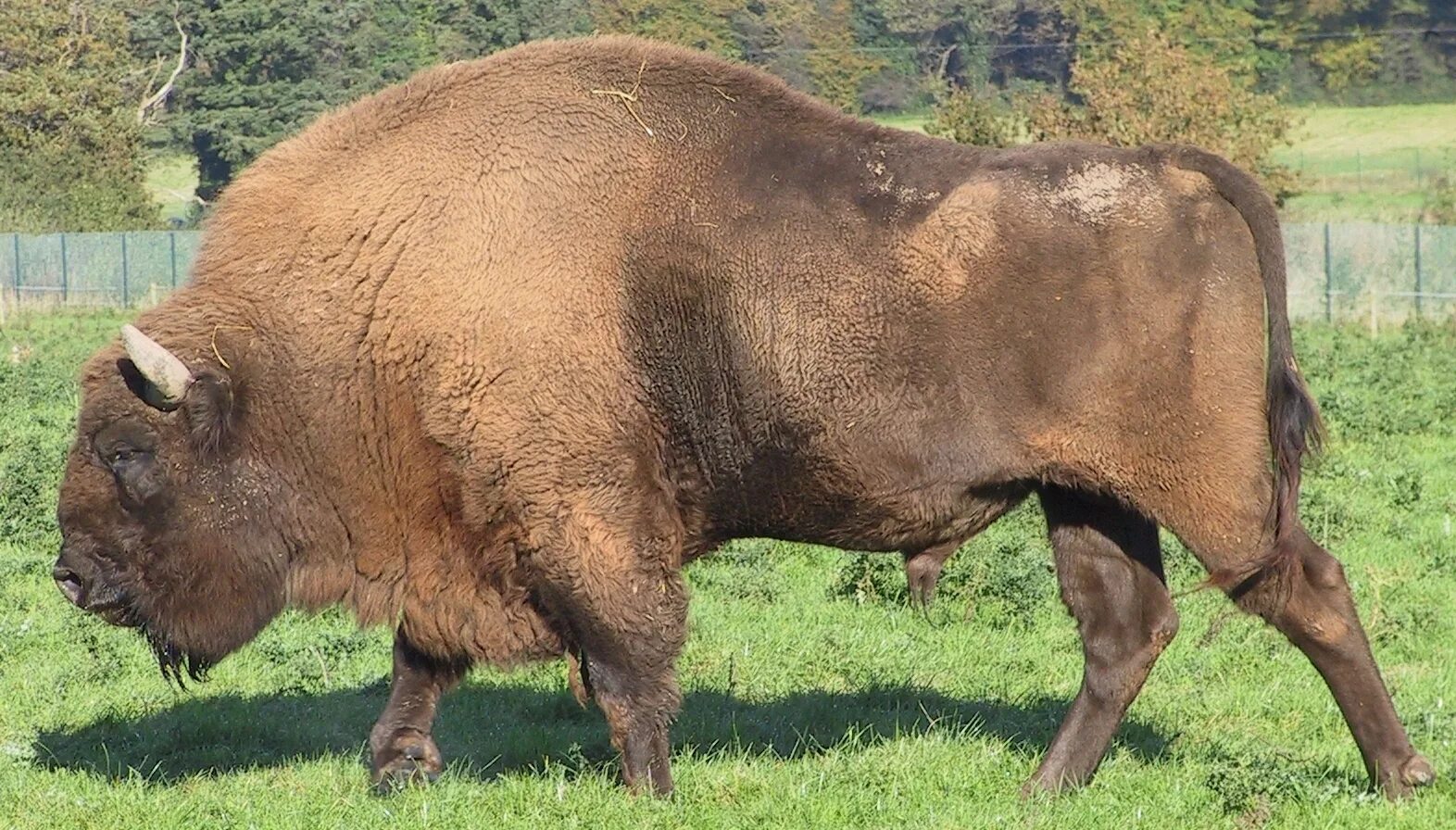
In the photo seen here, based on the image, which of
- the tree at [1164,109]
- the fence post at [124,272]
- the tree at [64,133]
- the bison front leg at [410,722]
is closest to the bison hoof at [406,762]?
the bison front leg at [410,722]

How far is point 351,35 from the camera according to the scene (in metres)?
48.0

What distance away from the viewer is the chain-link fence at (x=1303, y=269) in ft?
107

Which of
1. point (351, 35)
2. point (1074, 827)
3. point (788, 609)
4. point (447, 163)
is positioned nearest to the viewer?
point (1074, 827)

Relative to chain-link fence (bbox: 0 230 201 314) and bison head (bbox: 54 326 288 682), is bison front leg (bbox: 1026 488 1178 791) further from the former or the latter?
chain-link fence (bbox: 0 230 201 314)

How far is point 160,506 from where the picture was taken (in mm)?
6121

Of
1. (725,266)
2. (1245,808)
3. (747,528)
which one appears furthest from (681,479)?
(1245,808)

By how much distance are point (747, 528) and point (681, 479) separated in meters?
0.32

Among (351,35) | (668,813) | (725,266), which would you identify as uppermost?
(725,266)

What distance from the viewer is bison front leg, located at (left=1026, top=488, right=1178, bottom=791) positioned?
6.19 m

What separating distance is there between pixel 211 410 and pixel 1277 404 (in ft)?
12.0

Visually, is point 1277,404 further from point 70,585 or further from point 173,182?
point 173,182

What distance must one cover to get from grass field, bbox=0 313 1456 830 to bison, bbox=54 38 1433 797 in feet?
1.06

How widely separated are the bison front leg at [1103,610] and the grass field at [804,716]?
18 cm

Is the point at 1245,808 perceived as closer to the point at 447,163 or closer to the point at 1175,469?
the point at 1175,469
